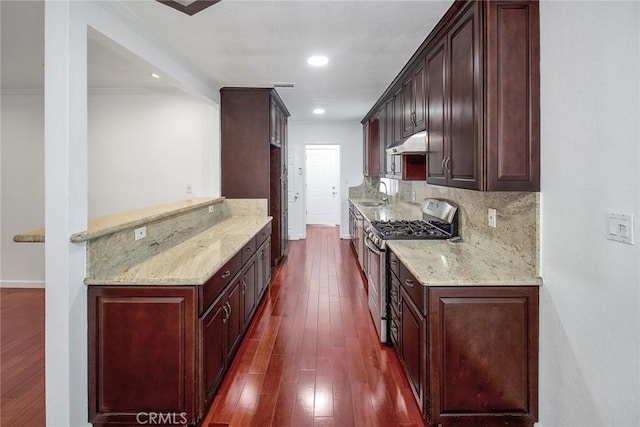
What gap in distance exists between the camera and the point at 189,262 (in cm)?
236

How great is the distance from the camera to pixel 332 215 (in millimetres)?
10867

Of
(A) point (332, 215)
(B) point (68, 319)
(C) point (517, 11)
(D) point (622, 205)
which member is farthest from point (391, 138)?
(A) point (332, 215)

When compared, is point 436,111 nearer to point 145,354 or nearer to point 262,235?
point 262,235

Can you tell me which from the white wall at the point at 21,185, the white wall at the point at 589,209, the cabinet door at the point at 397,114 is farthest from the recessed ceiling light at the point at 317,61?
the white wall at the point at 21,185

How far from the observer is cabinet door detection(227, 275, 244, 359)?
264 centimetres

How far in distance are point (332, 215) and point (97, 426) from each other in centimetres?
899

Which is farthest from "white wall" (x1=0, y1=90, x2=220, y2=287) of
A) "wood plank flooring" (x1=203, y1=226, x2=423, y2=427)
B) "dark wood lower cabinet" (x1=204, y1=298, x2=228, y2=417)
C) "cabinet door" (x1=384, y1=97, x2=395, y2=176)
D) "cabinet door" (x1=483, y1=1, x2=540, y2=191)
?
"cabinet door" (x1=483, y1=1, x2=540, y2=191)

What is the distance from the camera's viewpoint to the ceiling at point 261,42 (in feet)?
8.07

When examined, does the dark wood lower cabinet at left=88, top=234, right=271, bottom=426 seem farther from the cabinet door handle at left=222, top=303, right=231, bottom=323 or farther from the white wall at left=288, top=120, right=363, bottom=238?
the white wall at left=288, top=120, right=363, bottom=238

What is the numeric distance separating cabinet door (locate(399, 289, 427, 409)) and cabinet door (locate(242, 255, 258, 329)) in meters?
1.24

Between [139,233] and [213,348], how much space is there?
3.01 feet

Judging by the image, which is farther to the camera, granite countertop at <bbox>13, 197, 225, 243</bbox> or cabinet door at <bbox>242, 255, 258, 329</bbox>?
cabinet door at <bbox>242, 255, 258, 329</bbox>

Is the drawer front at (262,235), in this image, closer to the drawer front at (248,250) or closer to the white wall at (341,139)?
the drawer front at (248,250)

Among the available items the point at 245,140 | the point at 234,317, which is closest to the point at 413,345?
the point at 234,317
